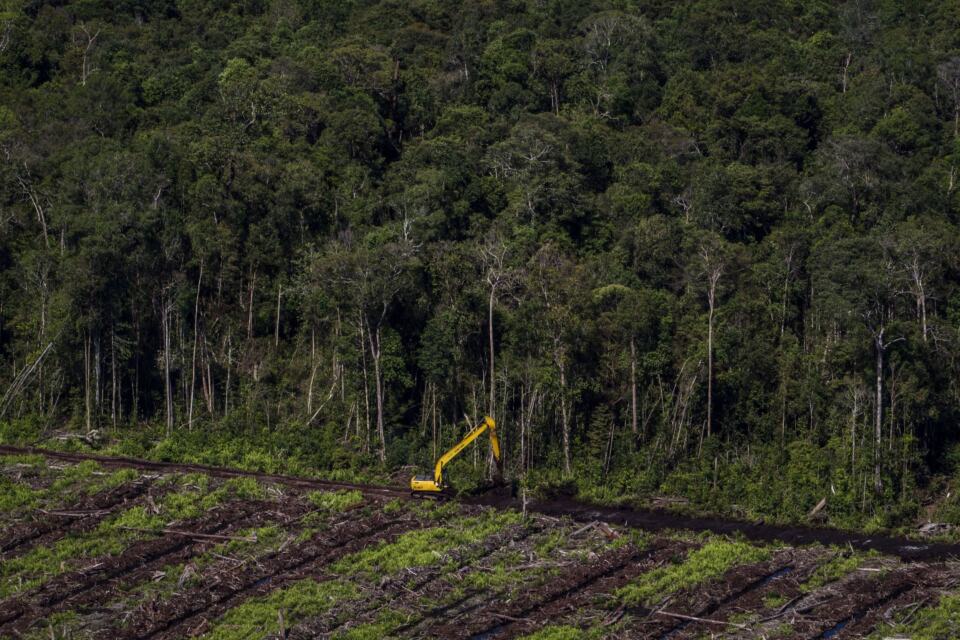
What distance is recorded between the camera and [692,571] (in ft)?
100

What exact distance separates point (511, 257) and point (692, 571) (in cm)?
1779

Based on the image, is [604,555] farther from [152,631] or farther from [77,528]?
[77,528]

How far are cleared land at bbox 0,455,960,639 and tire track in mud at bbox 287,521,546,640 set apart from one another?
2.2 inches

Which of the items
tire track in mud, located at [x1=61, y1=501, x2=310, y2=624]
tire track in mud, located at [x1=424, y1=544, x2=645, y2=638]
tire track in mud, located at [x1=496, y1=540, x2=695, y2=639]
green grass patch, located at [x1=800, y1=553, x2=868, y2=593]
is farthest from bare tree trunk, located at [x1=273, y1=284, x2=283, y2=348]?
green grass patch, located at [x1=800, y1=553, x2=868, y2=593]

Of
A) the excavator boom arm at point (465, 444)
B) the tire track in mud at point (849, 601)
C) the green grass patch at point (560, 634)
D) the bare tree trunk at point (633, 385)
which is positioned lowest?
the green grass patch at point (560, 634)

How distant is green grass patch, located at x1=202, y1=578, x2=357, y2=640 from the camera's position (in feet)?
90.6

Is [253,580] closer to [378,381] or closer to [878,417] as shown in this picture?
[378,381]

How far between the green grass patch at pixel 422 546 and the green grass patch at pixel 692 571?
16.3 feet

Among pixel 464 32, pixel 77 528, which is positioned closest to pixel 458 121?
pixel 464 32

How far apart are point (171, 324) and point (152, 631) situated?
20401 mm

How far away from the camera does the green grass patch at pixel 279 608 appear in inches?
1087

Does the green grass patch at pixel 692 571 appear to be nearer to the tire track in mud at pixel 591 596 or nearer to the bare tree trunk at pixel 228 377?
the tire track in mud at pixel 591 596

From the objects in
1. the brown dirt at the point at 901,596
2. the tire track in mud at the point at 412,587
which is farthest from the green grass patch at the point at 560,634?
the brown dirt at the point at 901,596

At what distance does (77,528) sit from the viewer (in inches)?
1368
